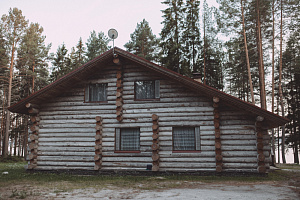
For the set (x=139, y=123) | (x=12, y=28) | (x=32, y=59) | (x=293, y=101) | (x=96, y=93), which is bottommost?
(x=139, y=123)

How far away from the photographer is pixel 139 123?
12.6 meters

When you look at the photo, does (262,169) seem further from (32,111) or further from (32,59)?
(32,59)

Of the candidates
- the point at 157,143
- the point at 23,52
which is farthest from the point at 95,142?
the point at 23,52

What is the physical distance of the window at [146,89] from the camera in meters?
13.0

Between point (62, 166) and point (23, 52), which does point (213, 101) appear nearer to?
point (62, 166)

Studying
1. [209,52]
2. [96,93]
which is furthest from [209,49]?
[96,93]

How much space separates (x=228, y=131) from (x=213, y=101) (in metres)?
1.59

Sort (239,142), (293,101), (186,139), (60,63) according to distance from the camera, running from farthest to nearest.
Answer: (60,63)
(293,101)
(186,139)
(239,142)

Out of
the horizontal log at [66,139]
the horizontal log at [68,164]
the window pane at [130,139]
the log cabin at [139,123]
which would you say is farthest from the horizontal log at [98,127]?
the horizontal log at [68,164]

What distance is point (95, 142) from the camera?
12633mm

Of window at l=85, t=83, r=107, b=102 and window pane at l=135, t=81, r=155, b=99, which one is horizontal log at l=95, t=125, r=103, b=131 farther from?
window pane at l=135, t=81, r=155, b=99

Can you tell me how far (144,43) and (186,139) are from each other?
75.2 ft

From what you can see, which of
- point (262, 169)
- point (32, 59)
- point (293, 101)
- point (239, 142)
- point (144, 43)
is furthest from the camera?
point (144, 43)

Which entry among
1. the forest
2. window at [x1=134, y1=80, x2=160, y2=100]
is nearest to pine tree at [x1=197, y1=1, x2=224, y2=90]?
the forest
